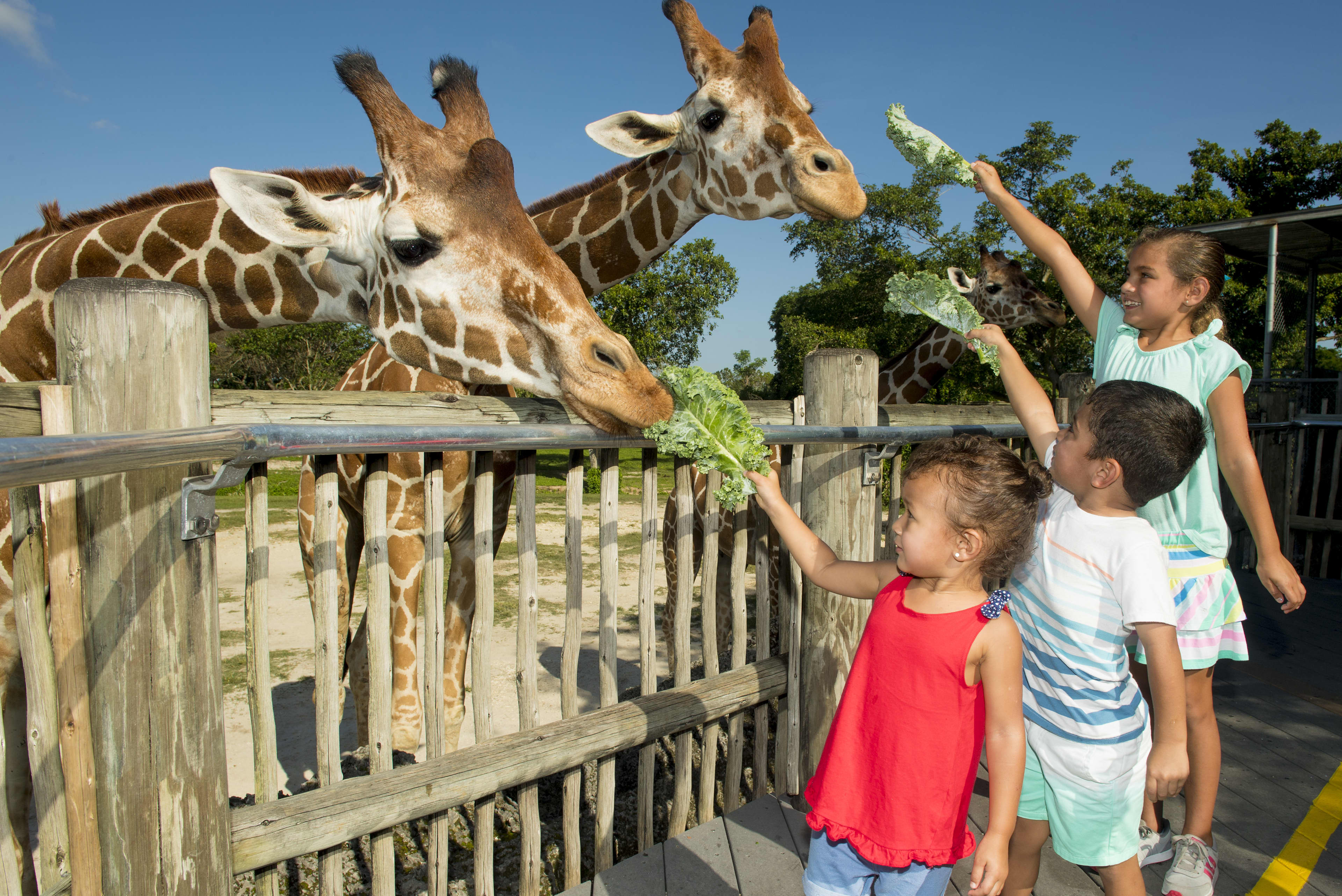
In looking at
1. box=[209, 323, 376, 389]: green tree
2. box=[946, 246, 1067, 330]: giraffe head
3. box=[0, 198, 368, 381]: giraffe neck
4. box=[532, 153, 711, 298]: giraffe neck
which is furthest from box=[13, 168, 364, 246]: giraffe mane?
box=[209, 323, 376, 389]: green tree

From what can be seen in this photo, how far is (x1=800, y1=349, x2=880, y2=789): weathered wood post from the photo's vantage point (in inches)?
105

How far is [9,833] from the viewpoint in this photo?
1671 mm

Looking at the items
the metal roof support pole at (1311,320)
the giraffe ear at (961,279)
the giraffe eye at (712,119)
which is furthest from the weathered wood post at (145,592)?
the metal roof support pole at (1311,320)

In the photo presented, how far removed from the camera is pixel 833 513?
275 centimetres

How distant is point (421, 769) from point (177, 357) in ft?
3.88

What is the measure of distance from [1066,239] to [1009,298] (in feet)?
36.9

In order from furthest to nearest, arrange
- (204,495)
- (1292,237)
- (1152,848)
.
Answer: (1292,237)
(1152,848)
(204,495)

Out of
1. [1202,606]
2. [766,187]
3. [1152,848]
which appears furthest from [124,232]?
[1152,848]

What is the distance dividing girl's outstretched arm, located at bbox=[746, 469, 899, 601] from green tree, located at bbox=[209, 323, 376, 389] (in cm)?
2742

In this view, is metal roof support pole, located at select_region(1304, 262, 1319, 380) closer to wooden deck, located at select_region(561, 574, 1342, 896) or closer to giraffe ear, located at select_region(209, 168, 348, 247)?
wooden deck, located at select_region(561, 574, 1342, 896)

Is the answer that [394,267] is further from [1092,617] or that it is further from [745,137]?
[1092,617]

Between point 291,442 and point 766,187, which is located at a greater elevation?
point 766,187

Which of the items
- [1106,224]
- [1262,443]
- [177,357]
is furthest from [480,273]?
[1106,224]

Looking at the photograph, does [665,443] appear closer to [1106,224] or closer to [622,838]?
[622,838]
